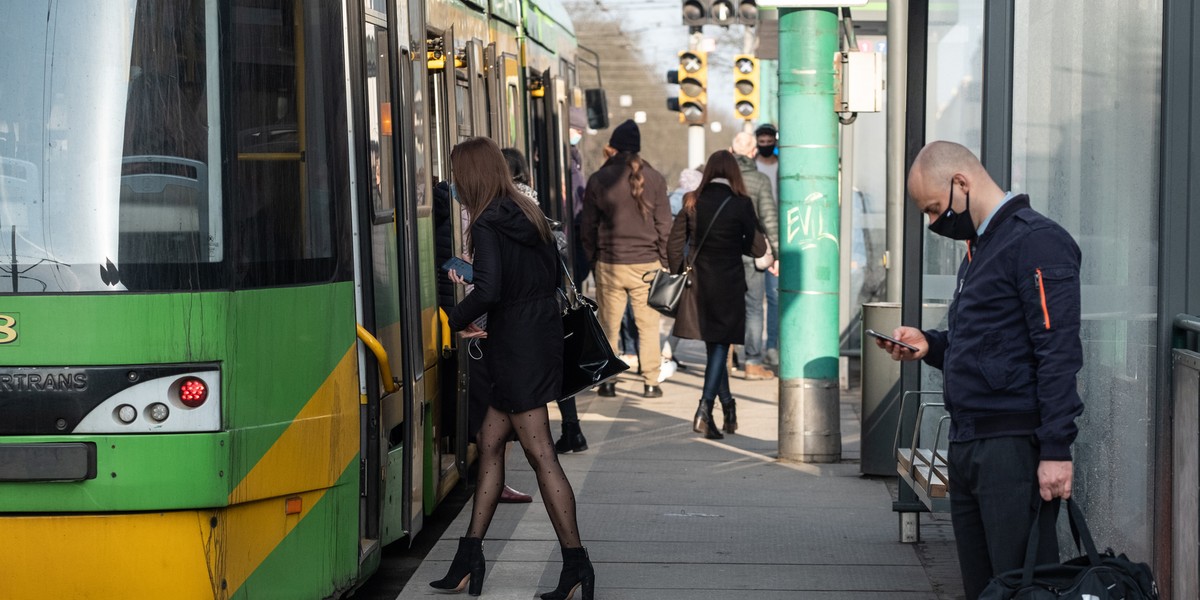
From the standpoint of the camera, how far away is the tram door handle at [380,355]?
19.0ft

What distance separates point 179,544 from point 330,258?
1.12 metres

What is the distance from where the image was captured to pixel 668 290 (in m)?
10.9

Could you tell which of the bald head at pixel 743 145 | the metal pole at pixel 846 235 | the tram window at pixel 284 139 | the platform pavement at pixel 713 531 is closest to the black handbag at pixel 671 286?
the platform pavement at pixel 713 531

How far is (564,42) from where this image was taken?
55.2 ft

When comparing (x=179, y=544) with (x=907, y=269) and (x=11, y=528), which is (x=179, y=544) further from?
(x=907, y=269)

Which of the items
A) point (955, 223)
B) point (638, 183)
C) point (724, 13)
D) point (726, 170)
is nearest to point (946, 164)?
point (955, 223)

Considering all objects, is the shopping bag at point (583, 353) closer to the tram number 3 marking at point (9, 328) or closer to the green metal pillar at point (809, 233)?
the tram number 3 marking at point (9, 328)

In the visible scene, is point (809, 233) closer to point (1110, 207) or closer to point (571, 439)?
point (571, 439)

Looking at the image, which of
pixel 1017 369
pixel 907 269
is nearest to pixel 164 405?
pixel 1017 369

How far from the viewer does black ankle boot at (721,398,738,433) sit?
1085 centimetres

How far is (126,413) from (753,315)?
1002 centimetres

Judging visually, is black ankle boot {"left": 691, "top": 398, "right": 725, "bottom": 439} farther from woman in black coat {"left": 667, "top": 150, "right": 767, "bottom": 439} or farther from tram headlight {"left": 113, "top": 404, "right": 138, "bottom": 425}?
tram headlight {"left": 113, "top": 404, "right": 138, "bottom": 425}

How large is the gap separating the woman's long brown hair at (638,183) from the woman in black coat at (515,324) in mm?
6034

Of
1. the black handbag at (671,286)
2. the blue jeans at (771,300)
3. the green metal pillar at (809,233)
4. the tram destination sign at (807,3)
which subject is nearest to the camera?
the tram destination sign at (807,3)
